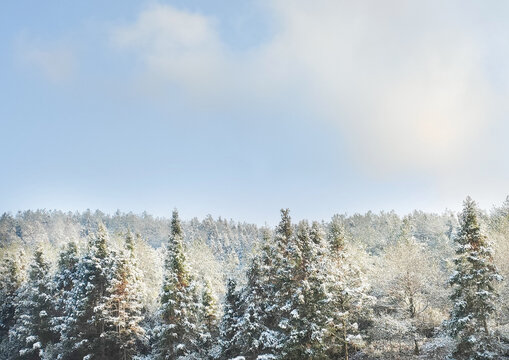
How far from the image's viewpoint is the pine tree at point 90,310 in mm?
35281

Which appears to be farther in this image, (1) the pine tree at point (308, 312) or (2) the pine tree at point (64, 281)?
(2) the pine tree at point (64, 281)

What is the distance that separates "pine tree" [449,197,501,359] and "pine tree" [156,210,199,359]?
2305cm

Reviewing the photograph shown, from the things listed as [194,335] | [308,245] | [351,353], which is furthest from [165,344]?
[351,353]

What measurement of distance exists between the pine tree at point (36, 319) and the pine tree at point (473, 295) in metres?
47.4

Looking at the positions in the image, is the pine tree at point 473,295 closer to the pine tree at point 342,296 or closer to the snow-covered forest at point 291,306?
the snow-covered forest at point 291,306

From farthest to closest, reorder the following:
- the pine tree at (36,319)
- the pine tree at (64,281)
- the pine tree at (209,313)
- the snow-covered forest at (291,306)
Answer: the pine tree at (36,319), the pine tree at (64,281), the pine tree at (209,313), the snow-covered forest at (291,306)

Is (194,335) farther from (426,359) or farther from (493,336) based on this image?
(493,336)

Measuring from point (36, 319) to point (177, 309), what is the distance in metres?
26.7

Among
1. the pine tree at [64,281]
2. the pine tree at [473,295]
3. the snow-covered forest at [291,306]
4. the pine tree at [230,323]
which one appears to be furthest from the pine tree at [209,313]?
the pine tree at [473,295]

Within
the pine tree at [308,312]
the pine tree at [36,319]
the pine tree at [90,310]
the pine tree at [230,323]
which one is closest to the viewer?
the pine tree at [308,312]

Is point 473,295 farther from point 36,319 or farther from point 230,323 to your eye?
point 36,319

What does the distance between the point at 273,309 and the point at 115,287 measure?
17999mm

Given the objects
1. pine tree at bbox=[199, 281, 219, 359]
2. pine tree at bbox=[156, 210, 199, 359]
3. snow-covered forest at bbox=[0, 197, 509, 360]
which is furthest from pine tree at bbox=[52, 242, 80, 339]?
pine tree at bbox=[156, 210, 199, 359]

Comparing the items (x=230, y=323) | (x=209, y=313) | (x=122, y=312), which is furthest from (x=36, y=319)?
(x=230, y=323)
